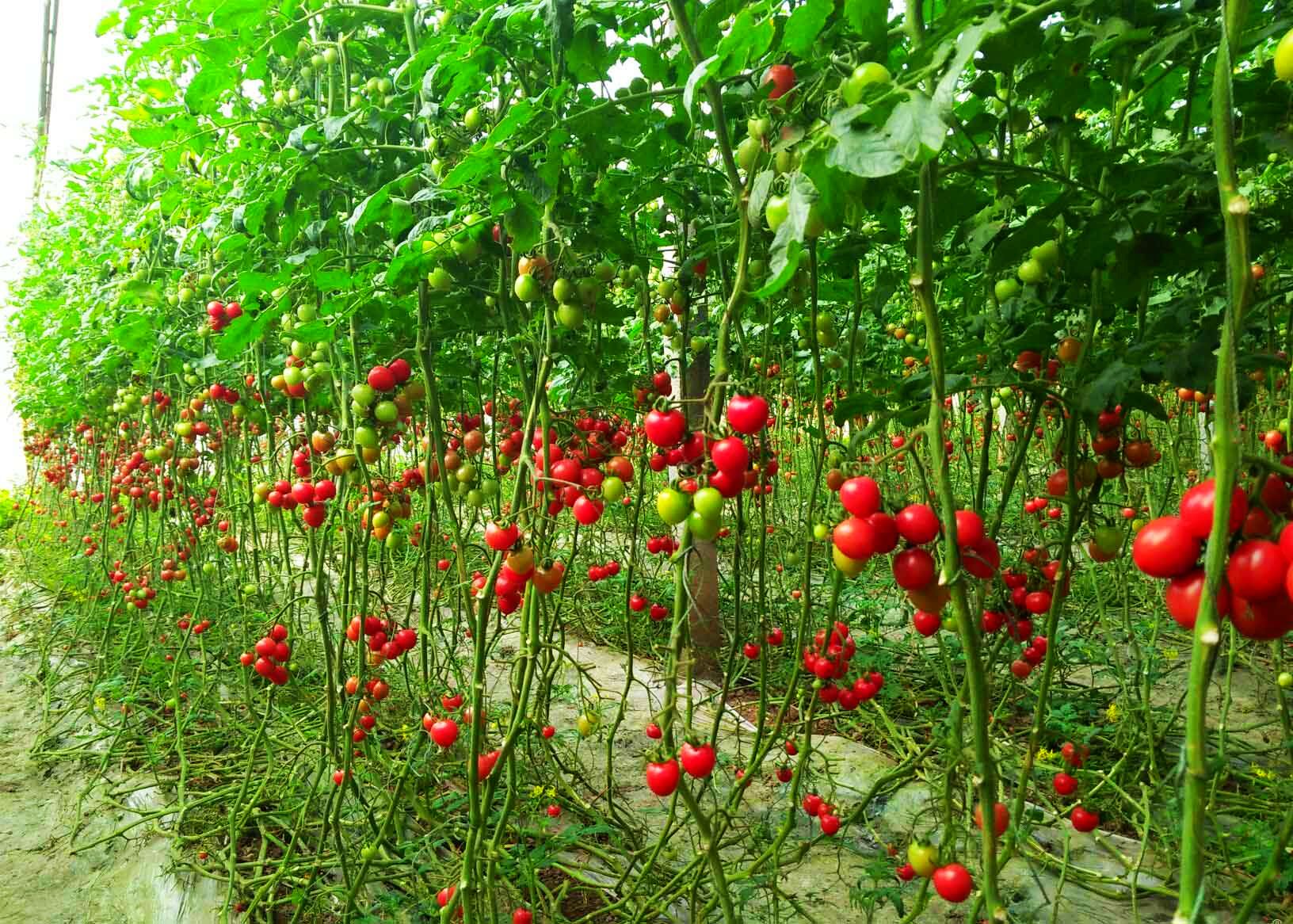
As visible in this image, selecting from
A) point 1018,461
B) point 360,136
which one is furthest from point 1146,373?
point 360,136

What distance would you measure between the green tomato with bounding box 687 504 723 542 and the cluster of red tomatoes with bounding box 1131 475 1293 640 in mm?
425

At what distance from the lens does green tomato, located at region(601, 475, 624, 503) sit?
1.39 metres

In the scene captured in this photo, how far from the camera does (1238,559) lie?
513 mm

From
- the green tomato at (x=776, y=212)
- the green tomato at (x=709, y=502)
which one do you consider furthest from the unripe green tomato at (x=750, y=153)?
the green tomato at (x=709, y=502)

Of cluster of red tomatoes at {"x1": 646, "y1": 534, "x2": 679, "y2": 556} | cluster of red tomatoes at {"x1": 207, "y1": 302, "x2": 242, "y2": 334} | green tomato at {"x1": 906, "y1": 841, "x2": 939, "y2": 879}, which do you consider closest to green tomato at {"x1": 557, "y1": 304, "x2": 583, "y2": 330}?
cluster of red tomatoes at {"x1": 646, "y1": 534, "x2": 679, "y2": 556}

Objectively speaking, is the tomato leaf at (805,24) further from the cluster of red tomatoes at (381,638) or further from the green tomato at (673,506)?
the cluster of red tomatoes at (381,638)

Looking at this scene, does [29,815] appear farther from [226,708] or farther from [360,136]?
[360,136]

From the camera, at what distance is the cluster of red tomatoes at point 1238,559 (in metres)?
0.50

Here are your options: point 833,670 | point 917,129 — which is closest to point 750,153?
point 917,129

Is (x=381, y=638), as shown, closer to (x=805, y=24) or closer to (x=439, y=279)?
(x=439, y=279)

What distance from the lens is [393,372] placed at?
1625mm

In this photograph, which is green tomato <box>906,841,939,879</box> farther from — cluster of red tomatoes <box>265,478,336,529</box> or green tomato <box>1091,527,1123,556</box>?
cluster of red tomatoes <box>265,478,336,529</box>

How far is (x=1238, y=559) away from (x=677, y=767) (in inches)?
28.4

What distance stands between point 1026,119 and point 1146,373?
554 millimetres
